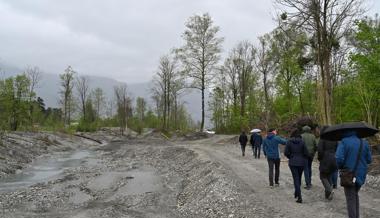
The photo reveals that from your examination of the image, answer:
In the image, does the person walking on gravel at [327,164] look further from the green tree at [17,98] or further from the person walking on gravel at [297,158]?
the green tree at [17,98]

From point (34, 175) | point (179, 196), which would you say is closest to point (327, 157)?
point (179, 196)

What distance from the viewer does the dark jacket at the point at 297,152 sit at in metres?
13.6

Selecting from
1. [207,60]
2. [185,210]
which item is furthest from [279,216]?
[207,60]

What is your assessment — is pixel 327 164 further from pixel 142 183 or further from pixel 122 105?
pixel 122 105

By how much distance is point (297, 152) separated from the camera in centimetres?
1366

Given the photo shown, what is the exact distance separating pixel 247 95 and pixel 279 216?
5557 cm

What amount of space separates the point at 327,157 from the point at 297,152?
41.1 inches

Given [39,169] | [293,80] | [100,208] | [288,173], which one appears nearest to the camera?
[100,208]

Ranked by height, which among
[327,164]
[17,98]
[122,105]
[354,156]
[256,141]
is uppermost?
[122,105]

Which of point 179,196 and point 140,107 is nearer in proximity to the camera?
point 179,196

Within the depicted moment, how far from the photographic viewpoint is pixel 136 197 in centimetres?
1933

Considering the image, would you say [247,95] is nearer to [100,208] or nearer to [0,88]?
[0,88]

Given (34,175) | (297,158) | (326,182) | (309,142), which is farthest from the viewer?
(34,175)

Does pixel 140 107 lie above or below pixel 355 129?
above
